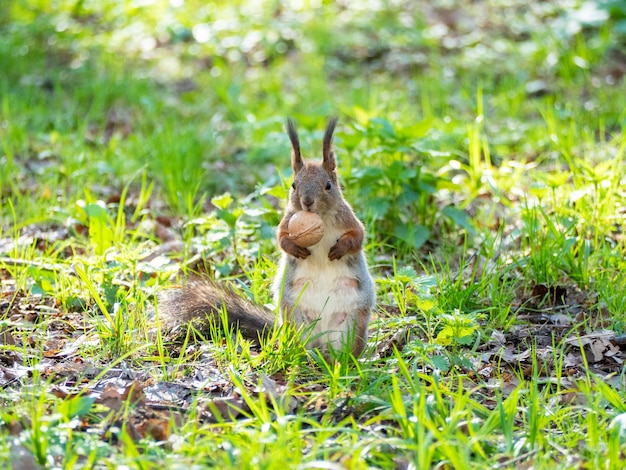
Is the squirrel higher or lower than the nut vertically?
lower

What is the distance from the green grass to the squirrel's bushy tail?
80 millimetres

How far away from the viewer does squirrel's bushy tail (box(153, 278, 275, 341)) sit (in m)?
3.13

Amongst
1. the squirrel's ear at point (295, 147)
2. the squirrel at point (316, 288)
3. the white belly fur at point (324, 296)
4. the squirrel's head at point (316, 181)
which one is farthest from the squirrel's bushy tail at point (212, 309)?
the squirrel's ear at point (295, 147)

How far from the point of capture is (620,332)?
10.6ft

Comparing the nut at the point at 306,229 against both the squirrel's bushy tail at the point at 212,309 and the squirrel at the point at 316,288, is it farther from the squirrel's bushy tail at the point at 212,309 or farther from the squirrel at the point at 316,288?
the squirrel's bushy tail at the point at 212,309

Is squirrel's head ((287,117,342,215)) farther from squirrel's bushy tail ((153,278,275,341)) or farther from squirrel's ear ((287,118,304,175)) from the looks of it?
squirrel's bushy tail ((153,278,275,341))

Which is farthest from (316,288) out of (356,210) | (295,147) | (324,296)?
(356,210)

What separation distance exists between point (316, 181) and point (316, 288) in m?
0.37

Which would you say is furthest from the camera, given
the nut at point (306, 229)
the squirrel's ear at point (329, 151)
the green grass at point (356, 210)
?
the squirrel's ear at point (329, 151)

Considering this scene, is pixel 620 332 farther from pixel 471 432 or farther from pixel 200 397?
pixel 200 397

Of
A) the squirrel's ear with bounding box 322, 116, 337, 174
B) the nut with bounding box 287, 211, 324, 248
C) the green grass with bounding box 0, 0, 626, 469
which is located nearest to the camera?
the green grass with bounding box 0, 0, 626, 469

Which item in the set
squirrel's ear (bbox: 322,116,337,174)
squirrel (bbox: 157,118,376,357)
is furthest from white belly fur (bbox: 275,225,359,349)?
squirrel's ear (bbox: 322,116,337,174)

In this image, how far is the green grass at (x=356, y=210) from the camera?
94.9 inches

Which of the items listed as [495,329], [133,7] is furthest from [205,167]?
[133,7]
